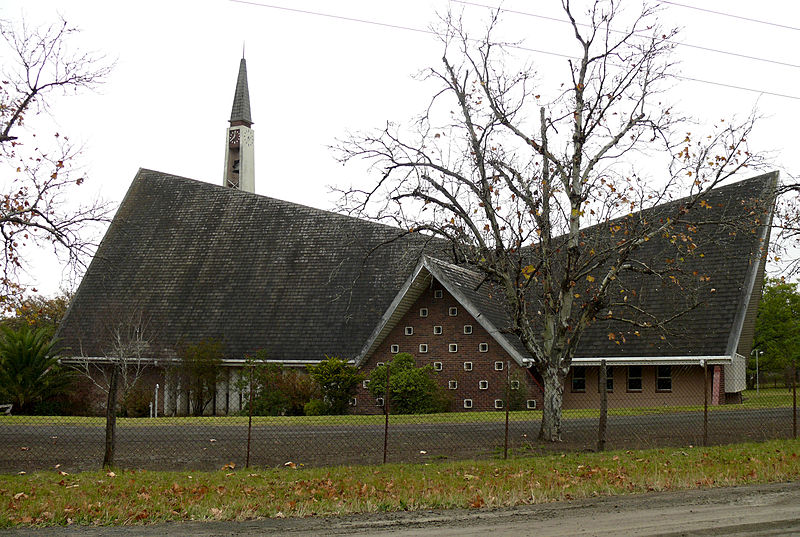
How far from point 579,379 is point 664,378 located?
2.97 metres

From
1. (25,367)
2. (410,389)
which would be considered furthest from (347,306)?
(25,367)

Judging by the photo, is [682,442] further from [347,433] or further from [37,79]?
[37,79]

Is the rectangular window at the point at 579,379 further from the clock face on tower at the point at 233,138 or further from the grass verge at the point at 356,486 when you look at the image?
the clock face on tower at the point at 233,138

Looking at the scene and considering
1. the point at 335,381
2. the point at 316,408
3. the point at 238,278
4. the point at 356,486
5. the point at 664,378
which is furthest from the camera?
the point at 238,278

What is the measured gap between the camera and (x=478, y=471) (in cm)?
1150

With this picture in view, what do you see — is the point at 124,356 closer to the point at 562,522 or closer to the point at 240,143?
the point at 562,522

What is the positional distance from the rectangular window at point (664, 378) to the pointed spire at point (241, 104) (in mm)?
36001

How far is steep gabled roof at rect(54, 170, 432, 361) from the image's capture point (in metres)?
29.3

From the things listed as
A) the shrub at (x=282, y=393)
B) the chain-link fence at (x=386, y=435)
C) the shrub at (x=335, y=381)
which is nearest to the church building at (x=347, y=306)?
the shrub at (x=335, y=381)

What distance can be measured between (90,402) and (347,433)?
1668 centimetres

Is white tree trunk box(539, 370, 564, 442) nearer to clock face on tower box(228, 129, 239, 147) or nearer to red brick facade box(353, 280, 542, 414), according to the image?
red brick facade box(353, 280, 542, 414)

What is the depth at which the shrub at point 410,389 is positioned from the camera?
24500 mm

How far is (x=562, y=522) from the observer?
26.1 feet

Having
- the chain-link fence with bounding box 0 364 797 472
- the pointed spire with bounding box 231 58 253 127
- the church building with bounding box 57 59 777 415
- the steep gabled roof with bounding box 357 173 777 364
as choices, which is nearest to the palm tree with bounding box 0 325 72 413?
the church building with bounding box 57 59 777 415
